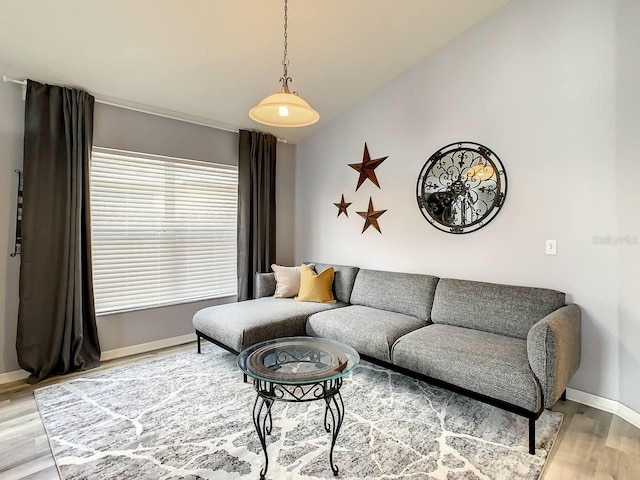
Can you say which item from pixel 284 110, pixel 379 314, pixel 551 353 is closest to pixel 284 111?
pixel 284 110

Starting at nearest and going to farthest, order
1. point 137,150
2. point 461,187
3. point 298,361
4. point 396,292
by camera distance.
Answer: point 298,361 → point 461,187 → point 396,292 → point 137,150

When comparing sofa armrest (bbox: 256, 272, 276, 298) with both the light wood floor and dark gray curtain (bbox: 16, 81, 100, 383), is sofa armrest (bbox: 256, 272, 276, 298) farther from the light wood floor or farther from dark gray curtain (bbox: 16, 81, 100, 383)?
the light wood floor

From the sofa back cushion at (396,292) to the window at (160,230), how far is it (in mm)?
1707

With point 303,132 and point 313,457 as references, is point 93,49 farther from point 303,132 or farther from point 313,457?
point 313,457

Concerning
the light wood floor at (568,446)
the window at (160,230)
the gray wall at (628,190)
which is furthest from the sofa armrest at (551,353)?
the window at (160,230)

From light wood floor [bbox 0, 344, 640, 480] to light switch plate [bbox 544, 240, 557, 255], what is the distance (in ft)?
3.67

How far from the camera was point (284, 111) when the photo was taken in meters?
2.31

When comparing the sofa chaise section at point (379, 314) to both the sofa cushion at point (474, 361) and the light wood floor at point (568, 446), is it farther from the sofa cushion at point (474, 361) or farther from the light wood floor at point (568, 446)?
the light wood floor at point (568, 446)

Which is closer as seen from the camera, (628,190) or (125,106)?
(628,190)

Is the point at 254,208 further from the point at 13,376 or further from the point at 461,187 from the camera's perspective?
the point at 13,376

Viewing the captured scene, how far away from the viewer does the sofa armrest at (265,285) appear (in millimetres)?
4008

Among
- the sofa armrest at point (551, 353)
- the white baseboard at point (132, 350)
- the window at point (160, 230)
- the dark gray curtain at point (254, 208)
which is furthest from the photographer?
the dark gray curtain at point (254, 208)

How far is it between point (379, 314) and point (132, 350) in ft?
8.35

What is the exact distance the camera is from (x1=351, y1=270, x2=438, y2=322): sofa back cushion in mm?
3203
